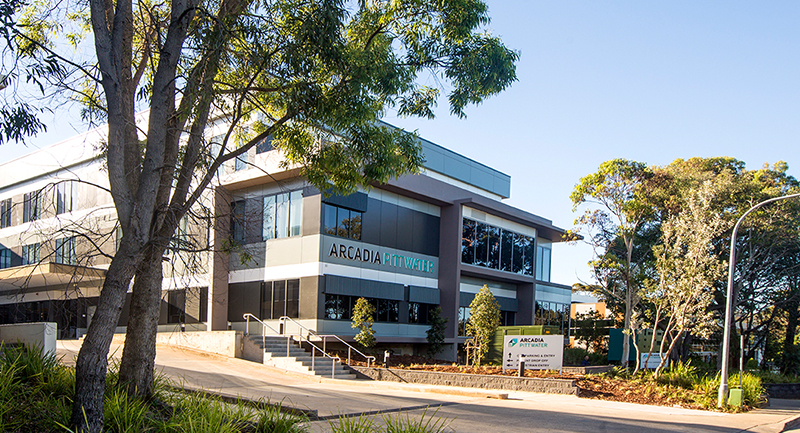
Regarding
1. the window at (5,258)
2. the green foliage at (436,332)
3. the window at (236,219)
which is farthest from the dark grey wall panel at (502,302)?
the window at (5,258)

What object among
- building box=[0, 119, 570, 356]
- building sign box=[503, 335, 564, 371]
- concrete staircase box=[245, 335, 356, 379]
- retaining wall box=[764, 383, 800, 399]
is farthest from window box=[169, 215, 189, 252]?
retaining wall box=[764, 383, 800, 399]

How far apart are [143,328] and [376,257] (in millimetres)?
18113

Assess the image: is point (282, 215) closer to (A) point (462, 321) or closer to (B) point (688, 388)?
(A) point (462, 321)

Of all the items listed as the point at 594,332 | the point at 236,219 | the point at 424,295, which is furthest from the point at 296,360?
the point at 594,332

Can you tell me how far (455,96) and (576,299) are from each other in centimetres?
6558

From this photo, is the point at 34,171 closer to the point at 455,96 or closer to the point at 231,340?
the point at 231,340

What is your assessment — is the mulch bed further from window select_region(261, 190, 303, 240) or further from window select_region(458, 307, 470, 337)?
window select_region(458, 307, 470, 337)

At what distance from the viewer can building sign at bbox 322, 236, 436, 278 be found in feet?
83.6

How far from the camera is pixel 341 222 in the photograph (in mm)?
25984

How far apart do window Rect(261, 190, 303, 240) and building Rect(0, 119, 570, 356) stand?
5 cm

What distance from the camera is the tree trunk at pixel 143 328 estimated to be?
9.51 meters

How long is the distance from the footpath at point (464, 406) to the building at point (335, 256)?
4.45 metres

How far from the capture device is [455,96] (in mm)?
13336

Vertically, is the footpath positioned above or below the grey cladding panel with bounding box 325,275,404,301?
below
